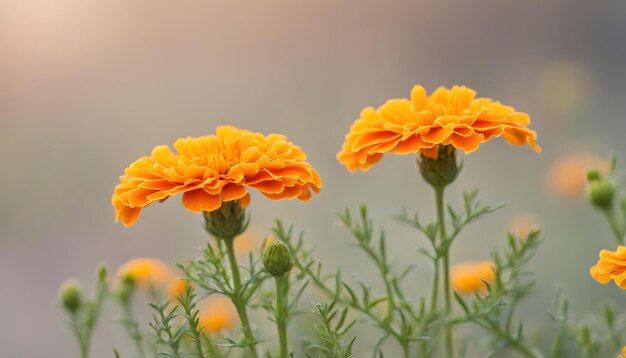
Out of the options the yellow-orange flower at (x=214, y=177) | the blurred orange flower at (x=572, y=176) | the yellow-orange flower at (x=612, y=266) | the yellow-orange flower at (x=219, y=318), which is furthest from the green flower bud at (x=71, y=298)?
the blurred orange flower at (x=572, y=176)

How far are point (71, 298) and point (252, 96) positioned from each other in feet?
4.17

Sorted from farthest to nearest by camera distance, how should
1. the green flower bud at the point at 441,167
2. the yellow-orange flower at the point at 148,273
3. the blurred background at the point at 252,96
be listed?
the blurred background at the point at 252,96 < the yellow-orange flower at the point at 148,273 < the green flower bud at the point at 441,167

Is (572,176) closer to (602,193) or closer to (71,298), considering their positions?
(602,193)

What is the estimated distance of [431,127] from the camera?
0.62 meters

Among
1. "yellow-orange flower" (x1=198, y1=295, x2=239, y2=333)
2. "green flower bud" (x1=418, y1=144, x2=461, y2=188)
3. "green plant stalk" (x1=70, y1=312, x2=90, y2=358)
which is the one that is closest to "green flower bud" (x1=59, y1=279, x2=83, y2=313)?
"green plant stalk" (x1=70, y1=312, x2=90, y2=358)

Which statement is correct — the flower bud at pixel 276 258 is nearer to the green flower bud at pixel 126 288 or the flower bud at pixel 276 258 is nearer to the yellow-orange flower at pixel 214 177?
the yellow-orange flower at pixel 214 177

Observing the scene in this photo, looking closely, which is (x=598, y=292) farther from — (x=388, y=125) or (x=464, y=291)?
(x=388, y=125)

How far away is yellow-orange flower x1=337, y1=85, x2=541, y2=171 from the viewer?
0.60m

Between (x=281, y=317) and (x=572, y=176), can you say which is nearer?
(x=281, y=317)

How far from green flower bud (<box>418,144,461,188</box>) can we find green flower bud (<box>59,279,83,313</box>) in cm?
41

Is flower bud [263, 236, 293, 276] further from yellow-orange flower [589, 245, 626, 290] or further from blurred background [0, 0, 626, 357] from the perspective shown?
blurred background [0, 0, 626, 357]

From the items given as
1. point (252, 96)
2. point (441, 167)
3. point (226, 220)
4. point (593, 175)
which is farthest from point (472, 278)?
point (252, 96)

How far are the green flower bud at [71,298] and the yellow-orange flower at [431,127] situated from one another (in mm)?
352

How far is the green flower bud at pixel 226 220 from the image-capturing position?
62 cm
